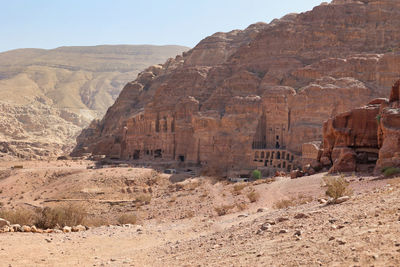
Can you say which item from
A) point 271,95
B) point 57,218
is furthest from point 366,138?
point 271,95

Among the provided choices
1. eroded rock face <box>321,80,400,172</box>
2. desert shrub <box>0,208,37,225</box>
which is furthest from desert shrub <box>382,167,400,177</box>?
desert shrub <box>0,208,37,225</box>

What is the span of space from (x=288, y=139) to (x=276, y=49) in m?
24.5

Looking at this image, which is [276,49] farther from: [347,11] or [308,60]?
[347,11]

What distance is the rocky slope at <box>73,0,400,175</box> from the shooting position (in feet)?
169

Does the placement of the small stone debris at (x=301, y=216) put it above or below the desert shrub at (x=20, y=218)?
above

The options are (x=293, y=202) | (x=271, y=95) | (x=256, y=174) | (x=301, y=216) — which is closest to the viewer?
(x=301, y=216)

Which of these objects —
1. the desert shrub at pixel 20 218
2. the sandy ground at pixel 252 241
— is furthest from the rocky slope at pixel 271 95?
the desert shrub at pixel 20 218

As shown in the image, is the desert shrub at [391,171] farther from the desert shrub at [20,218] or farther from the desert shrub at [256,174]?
the desert shrub at [256,174]

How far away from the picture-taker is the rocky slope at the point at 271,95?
51500 millimetres

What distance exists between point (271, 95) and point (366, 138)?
97.0 feet

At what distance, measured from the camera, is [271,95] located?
2146 inches

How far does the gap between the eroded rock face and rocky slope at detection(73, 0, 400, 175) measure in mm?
21532

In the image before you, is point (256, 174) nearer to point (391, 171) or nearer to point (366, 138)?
point (366, 138)

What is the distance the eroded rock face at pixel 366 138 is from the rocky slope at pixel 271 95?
21532mm
